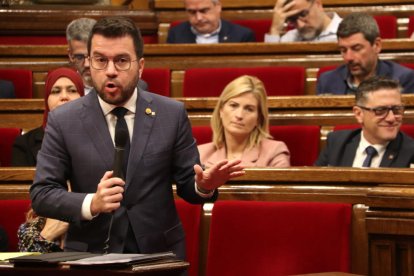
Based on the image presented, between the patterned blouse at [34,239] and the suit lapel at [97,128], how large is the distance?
8.0 inches

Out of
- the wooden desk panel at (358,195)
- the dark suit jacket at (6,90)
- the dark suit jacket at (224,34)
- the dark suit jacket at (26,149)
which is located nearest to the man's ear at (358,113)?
the wooden desk panel at (358,195)

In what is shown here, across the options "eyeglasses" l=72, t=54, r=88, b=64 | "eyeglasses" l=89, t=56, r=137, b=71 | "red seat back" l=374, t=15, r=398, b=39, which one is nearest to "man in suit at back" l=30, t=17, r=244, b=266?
"eyeglasses" l=89, t=56, r=137, b=71

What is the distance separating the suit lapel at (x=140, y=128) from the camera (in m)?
0.84

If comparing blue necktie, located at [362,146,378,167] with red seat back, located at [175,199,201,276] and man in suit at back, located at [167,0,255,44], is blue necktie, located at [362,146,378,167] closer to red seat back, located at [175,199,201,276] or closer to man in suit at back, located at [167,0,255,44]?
red seat back, located at [175,199,201,276]

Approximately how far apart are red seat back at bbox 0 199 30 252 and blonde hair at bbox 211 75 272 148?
0.37m

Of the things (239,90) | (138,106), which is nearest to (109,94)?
(138,106)

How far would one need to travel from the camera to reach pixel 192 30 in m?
1.91

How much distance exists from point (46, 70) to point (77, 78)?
42 centimetres

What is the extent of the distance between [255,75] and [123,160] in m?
0.81

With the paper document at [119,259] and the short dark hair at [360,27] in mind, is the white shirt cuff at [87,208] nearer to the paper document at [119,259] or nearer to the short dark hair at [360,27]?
the paper document at [119,259]

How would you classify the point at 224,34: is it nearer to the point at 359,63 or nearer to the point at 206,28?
the point at 206,28

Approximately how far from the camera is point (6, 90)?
1.69 meters

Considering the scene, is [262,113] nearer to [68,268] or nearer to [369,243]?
[369,243]

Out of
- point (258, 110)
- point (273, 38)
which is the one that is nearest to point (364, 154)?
point (258, 110)
